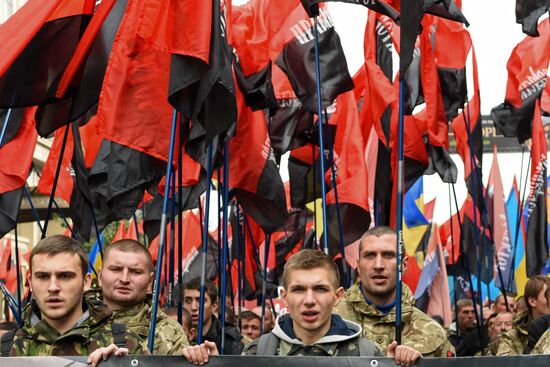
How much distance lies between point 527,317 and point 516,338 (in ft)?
0.79

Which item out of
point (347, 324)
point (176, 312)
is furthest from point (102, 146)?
point (347, 324)

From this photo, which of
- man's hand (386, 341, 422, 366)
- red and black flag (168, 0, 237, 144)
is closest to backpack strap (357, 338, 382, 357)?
man's hand (386, 341, 422, 366)

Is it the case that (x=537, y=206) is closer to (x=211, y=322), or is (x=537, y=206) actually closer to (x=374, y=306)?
(x=211, y=322)

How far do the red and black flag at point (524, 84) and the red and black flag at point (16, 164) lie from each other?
21.9 feet

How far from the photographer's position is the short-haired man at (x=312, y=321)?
19.2ft

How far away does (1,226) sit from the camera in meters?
11.6

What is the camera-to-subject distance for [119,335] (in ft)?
19.4

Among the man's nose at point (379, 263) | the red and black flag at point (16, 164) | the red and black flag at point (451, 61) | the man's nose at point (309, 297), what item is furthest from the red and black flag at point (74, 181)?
the man's nose at point (309, 297)

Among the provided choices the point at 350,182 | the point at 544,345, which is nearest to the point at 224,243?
the point at 350,182

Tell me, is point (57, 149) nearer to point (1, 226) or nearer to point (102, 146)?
point (102, 146)

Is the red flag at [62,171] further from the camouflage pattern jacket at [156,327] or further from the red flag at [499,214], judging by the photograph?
→ the red flag at [499,214]

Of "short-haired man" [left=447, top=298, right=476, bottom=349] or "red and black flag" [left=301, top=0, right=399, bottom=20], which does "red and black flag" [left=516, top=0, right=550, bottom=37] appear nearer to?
"red and black flag" [left=301, top=0, right=399, bottom=20]

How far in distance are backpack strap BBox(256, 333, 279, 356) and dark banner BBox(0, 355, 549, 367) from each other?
0.27 m

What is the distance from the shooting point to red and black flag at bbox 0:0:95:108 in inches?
350
